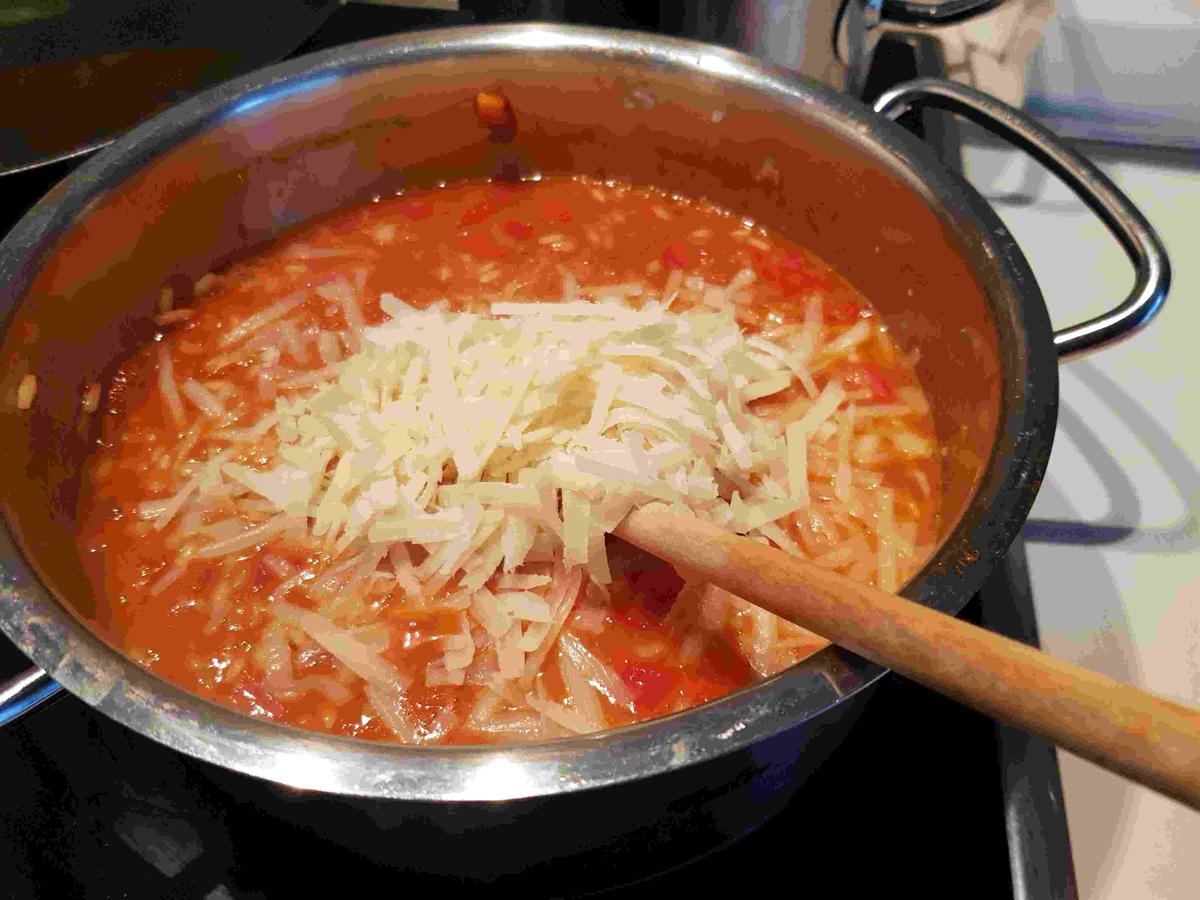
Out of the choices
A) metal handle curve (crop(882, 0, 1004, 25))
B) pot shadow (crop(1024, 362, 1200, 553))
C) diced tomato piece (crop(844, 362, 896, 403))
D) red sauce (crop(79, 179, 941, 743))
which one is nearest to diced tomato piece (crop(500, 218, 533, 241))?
red sauce (crop(79, 179, 941, 743))

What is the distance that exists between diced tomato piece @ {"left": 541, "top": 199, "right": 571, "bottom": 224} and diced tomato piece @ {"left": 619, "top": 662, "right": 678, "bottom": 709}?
1.11 m

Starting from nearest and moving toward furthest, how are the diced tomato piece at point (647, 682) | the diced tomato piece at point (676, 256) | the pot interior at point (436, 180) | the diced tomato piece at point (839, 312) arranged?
the diced tomato piece at point (647, 682), the pot interior at point (436, 180), the diced tomato piece at point (839, 312), the diced tomato piece at point (676, 256)

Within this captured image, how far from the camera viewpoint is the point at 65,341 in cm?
160

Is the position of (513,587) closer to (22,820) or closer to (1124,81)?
(22,820)

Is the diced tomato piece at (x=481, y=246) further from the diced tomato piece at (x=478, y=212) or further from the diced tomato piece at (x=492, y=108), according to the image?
the diced tomato piece at (x=492, y=108)

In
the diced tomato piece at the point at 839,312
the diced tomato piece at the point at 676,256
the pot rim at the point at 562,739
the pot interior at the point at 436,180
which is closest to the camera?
the pot rim at the point at 562,739

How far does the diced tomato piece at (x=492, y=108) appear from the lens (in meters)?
2.00

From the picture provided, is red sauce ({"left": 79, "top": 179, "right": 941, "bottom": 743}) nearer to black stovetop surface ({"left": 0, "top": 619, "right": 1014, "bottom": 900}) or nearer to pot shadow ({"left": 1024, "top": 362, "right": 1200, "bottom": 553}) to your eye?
black stovetop surface ({"left": 0, "top": 619, "right": 1014, "bottom": 900})

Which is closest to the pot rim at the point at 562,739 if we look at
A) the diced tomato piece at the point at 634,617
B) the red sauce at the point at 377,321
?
the red sauce at the point at 377,321

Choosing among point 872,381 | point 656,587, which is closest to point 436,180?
point 872,381

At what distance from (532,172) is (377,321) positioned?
0.56 metres

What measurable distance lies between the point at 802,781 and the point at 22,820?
1.12m

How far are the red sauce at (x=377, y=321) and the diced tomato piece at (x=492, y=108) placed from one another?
0.54 ft

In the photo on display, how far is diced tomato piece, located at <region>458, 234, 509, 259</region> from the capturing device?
6.53 ft
